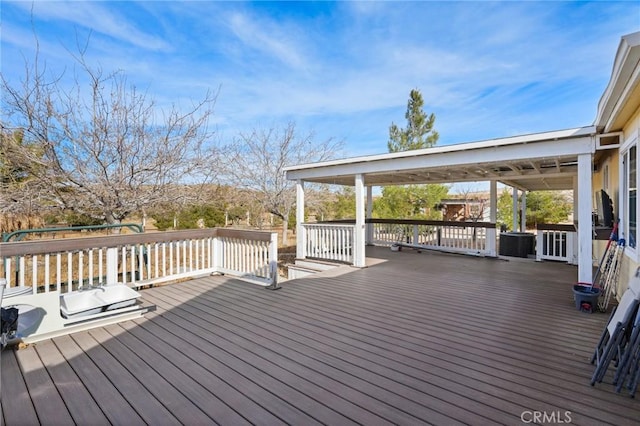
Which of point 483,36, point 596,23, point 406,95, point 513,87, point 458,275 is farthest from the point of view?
point 406,95

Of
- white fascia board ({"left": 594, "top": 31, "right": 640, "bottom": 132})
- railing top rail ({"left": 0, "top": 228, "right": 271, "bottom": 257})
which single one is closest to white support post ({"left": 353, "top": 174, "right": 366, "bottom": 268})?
railing top rail ({"left": 0, "top": 228, "right": 271, "bottom": 257})

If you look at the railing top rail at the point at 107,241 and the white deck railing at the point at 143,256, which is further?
the white deck railing at the point at 143,256

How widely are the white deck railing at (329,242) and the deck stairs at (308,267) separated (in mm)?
184

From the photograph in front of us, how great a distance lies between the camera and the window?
3537 millimetres

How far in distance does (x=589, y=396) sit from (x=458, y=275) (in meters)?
3.98

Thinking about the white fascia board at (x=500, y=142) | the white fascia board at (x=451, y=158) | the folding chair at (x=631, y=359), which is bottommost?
the folding chair at (x=631, y=359)

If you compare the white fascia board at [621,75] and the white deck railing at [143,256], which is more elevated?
the white fascia board at [621,75]

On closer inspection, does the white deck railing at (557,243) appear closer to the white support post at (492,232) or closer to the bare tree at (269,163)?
the white support post at (492,232)

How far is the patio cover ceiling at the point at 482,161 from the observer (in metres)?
4.46

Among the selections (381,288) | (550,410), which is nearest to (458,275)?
(381,288)

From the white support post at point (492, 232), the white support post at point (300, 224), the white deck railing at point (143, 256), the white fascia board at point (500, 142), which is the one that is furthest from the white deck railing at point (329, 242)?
the white support post at point (492, 232)

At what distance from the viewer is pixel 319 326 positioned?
11.0 ft

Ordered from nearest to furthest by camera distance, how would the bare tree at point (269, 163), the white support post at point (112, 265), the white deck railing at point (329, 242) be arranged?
1. the white support post at point (112, 265)
2. the white deck railing at point (329, 242)
3. the bare tree at point (269, 163)

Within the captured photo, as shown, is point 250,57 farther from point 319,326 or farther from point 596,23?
point 319,326
